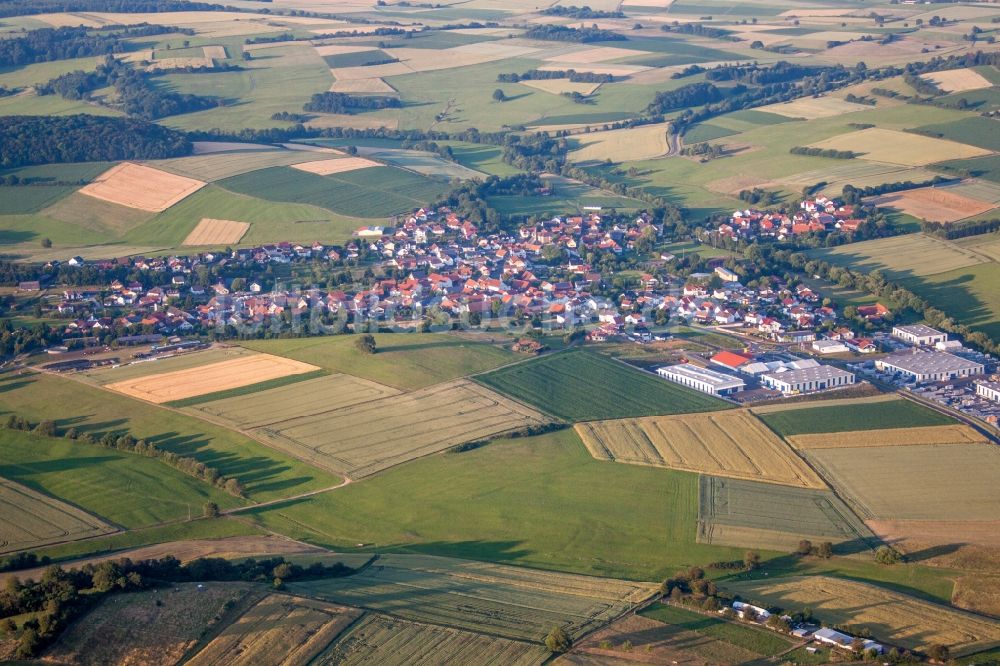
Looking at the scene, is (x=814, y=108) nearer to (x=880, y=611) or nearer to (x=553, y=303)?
(x=553, y=303)

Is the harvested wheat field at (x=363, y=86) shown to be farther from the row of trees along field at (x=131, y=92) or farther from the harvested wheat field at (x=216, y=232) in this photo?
the harvested wheat field at (x=216, y=232)

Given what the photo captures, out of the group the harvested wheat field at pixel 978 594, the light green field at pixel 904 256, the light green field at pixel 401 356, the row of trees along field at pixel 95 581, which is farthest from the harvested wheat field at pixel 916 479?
the light green field at pixel 904 256

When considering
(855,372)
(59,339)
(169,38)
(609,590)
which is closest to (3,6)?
(169,38)

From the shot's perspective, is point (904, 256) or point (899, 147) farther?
point (899, 147)

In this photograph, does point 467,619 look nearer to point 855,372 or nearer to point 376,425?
point 376,425

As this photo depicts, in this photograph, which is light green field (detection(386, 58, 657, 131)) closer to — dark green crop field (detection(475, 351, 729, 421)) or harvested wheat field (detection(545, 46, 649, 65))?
harvested wheat field (detection(545, 46, 649, 65))

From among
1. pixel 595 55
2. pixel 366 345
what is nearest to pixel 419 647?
pixel 366 345
